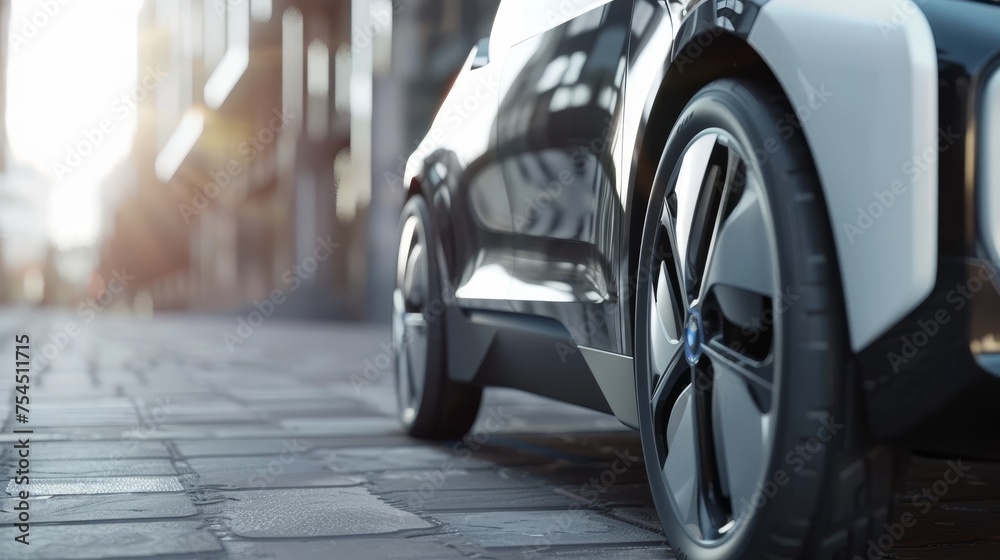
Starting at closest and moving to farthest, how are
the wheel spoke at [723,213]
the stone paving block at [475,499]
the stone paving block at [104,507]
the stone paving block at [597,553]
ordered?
the wheel spoke at [723,213], the stone paving block at [597,553], the stone paving block at [104,507], the stone paving block at [475,499]

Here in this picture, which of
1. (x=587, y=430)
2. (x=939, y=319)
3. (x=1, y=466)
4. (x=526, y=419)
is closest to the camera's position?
(x=939, y=319)

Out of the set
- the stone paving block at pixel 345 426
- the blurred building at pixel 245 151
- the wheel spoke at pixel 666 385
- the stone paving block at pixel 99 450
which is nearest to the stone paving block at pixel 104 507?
the stone paving block at pixel 99 450

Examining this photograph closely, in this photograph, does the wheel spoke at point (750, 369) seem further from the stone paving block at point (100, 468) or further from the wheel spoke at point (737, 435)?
the stone paving block at point (100, 468)

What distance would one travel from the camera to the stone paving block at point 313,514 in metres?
2.63

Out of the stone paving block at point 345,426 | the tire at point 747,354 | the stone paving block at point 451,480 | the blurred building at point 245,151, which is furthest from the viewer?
the blurred building at point 245,151

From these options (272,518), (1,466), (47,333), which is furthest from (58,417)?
(47,333)

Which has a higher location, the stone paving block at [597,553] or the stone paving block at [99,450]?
the stone paving block at [597,553]

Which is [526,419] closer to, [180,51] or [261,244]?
[261,244]

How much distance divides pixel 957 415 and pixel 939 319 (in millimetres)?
137

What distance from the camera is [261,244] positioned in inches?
1361

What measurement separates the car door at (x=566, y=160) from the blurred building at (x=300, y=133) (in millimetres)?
7878

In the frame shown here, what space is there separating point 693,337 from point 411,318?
2330mm

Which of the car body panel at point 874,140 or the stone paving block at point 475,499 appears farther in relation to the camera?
the stone paving block at point 475,499

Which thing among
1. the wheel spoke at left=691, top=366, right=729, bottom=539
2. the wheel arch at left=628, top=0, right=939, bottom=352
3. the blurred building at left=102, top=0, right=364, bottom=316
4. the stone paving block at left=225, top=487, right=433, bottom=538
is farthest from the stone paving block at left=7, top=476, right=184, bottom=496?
the blurred building at left=102, top=0, right=364, bottom=316
